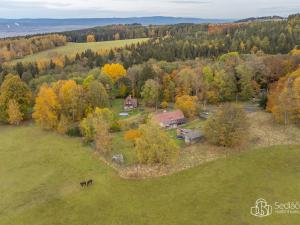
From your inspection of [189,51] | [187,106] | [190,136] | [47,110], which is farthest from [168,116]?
[189,51]

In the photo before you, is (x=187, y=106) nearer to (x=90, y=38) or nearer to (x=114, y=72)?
(x=114, y=72)

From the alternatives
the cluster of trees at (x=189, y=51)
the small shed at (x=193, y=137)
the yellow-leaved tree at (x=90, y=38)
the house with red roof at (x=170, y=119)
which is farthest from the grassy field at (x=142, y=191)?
the yellow-leaved tree at (x=90, y=38)

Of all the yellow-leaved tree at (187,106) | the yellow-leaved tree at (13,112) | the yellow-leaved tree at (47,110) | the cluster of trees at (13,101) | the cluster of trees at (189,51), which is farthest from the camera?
the cluster of trees at (189,51)

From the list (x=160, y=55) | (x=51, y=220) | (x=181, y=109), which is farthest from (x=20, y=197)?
(x=160, y=55)

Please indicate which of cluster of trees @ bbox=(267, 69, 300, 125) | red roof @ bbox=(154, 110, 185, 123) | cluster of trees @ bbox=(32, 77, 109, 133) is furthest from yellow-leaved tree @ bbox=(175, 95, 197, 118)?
cluster of trees @ bbox=(32, 77, 109, 133)

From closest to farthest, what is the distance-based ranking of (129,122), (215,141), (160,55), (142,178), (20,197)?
(20,197) → (142,178) → (215,141) → (129,122) → (160,55)

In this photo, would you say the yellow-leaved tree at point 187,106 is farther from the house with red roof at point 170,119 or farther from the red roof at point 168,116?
the house with red roof at point 170,119

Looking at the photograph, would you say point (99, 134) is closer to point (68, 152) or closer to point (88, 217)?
point (68, 152)
